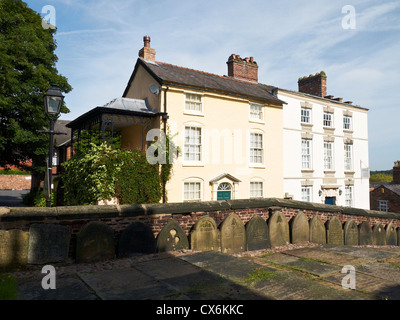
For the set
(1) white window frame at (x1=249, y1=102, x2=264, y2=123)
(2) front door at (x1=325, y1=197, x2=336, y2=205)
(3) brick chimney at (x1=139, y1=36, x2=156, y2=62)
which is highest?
(3) brick chimney at (x1=139, y1=36, x2=156, y2=62)

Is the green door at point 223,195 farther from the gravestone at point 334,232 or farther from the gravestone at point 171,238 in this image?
the gravestone at point 171,238

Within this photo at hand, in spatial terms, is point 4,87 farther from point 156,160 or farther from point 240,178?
point 240,178

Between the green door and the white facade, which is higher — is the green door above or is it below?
below

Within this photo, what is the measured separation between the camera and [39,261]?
16.5 feet

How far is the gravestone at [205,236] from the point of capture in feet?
20.9

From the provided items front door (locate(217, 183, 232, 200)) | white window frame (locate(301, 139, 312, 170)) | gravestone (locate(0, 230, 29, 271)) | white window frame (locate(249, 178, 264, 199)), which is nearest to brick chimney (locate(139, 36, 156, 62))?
front door (locate(217, 183, 232, 200))

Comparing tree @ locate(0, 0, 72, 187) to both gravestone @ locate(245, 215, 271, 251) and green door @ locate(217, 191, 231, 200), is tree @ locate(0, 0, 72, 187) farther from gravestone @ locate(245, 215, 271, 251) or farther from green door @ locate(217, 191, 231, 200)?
gravestone @ locate(245, 215, 271, 251)

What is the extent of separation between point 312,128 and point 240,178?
24.1 ft

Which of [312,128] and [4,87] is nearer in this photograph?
[4,87]

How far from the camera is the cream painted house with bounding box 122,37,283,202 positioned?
14.9m

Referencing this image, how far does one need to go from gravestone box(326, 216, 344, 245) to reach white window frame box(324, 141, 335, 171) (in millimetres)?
13381

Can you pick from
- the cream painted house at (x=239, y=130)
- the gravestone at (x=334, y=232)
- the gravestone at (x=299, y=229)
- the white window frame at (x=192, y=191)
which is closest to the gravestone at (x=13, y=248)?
the gravestone at (x=299, y=229)

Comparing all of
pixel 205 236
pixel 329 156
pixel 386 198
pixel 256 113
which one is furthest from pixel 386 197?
pixel 205 236
